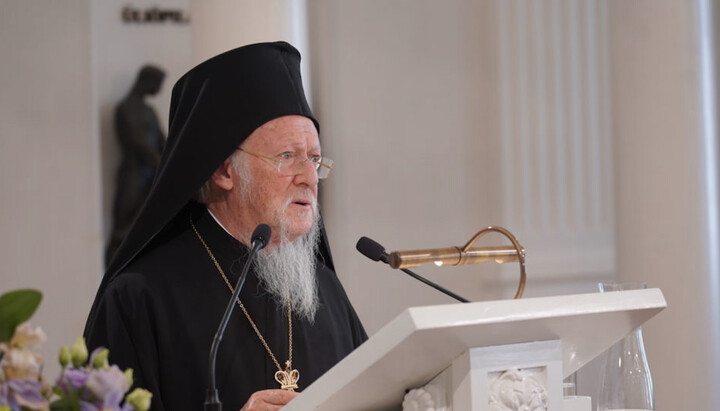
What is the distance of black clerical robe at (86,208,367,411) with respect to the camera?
11.1 ft

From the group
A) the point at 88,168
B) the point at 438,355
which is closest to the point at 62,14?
the point at 88,168

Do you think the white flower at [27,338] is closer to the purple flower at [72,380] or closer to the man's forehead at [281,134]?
the purple flower at [72,380]

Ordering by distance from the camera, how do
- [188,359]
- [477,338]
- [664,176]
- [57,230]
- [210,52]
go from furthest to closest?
1. [57,230]
2. [664,176]
3. [210,52]
4. [188,359]
5. [477,338]

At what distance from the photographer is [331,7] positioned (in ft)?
25.6

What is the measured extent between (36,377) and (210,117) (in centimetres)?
229

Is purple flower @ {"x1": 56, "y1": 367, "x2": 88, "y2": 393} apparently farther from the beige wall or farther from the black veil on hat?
the beige wall

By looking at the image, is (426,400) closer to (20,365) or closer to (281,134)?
(20,365)

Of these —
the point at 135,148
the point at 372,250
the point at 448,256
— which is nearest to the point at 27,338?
the point at 448,256

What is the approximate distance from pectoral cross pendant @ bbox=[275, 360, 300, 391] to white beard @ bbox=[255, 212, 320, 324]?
0.26 m

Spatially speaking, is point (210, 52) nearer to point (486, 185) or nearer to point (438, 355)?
point (438, 355)

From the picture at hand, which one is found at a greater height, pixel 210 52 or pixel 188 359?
pixel 210 52

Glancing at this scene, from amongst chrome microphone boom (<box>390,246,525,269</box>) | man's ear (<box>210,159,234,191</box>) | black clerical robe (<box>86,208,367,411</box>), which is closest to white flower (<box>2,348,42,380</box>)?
chrome microphone boom (<box>390,246,525,269</box>)

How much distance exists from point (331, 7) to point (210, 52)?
3.19 meters

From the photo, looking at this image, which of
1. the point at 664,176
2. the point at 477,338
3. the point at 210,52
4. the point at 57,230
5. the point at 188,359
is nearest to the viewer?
the point at 477,338
